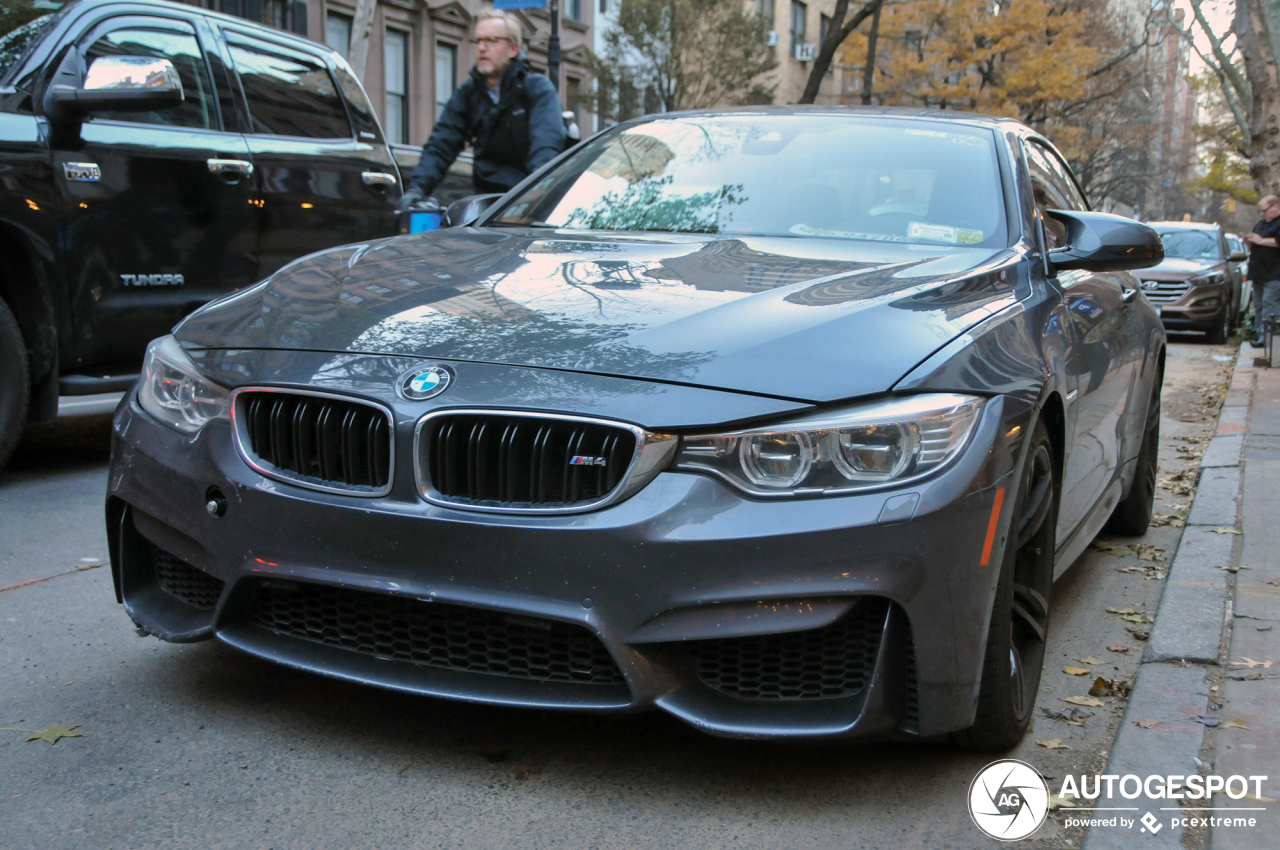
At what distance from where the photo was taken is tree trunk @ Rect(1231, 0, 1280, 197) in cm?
1509

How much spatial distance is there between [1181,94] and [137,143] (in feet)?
301

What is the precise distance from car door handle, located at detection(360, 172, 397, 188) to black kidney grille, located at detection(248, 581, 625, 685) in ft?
15.1

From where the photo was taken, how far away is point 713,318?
2855mm

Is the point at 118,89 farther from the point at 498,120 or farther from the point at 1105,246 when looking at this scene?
the point at 1105,246

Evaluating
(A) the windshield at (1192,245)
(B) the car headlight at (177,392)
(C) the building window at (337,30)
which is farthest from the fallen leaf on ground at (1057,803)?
(C) the building window at (337,30)

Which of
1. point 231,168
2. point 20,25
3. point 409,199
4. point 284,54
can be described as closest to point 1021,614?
point 409,199

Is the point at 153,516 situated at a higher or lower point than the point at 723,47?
lower

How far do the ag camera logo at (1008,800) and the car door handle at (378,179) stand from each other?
518 centimetres

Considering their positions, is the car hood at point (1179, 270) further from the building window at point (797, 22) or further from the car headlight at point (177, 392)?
the building window at point (797, 22)

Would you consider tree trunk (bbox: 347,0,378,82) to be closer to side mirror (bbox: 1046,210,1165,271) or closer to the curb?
the curb

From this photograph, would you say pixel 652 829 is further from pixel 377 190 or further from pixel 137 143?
pixel 377 190

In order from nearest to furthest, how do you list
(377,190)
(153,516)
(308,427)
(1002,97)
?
(308,427), (153,516), (377,190), (1002,97)

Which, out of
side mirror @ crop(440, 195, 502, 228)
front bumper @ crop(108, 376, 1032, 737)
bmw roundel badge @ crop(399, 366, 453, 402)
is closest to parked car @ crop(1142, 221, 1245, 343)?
side mirror @ crop(440, 195, 502, 228)

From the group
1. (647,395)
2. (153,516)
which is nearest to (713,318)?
(647,395)
